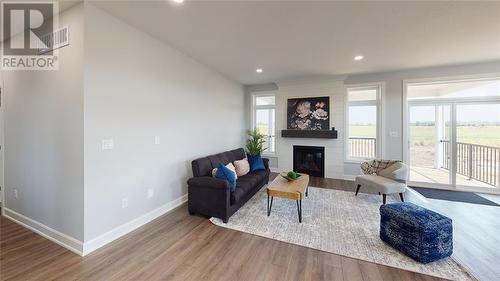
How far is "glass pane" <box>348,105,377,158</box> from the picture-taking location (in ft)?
16.6

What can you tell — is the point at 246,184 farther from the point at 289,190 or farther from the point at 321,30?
the point at 321,30

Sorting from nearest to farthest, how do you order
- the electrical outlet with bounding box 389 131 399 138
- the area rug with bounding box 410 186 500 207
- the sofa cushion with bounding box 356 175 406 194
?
the sofa cushion with bounding box 356 175 406 194, the area rug with bounding box 410 186 500 207, the electrical outlet with bounding box 389 131 399 138

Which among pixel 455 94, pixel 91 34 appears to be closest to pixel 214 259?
pixel 91 34

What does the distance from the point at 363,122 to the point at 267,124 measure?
2657 mm

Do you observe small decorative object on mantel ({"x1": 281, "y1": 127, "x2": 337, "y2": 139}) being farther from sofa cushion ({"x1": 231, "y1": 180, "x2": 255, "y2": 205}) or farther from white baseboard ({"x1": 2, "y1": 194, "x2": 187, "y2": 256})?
white baseboard ({"x1": 2, "y1": 194, "x2": 187, "y2": 256})

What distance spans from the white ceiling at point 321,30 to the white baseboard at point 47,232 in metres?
2.65

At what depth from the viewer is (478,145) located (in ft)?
13.7

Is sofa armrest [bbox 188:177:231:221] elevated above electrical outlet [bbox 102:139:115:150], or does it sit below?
below

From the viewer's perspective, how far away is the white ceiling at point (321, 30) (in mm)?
2221

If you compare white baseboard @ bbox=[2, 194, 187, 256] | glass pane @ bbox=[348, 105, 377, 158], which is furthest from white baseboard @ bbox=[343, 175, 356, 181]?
white baseboard @ bbox=[2, 194, 187, 256]

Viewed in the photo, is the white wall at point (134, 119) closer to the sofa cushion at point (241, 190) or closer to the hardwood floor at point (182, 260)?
the hardwood floor at point (182, 260)

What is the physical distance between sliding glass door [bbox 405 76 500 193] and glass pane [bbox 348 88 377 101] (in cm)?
71

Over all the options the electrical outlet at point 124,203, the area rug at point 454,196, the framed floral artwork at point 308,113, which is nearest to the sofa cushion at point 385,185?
the area rug at point 454,196

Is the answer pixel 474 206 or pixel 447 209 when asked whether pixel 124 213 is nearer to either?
pixel 447 209
